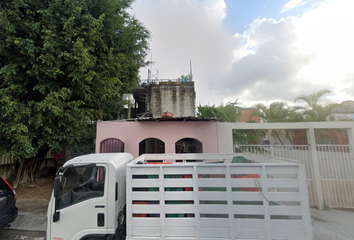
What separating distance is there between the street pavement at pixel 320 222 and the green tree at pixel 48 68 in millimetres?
Result: 2068

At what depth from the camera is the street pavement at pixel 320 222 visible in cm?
421

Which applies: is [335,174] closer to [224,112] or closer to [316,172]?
[316,172]

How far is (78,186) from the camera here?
2.82 m

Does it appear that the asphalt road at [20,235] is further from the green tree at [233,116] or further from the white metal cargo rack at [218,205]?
the green tree at [233,116]

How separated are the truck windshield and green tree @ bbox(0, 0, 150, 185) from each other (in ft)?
13.6

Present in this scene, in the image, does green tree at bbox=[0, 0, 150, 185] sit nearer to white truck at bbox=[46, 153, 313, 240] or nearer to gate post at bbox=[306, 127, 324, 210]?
white truck at bbox=[46, 153, 313, 240]

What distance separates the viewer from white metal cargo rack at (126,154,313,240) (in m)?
2.31

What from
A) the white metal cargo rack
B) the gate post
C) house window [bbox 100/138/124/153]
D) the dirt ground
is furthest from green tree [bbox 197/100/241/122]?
the dirt ground

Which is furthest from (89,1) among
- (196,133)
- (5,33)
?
(196,133)

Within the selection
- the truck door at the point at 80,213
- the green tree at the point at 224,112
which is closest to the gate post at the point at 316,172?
the green tree at the point at 224,112

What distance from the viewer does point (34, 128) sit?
6.26m

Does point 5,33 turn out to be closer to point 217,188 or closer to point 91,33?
point 91,33

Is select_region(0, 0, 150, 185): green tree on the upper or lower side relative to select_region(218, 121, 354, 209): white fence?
upper

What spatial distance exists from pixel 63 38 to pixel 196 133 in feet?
21.7
